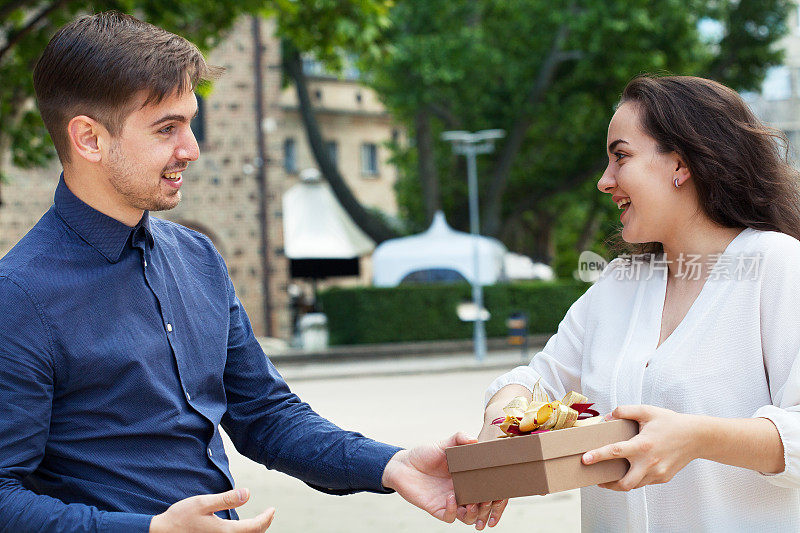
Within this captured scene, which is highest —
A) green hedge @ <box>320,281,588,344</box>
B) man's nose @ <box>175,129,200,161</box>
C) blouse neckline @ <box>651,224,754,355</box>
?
man's nose @ <box>175,129,200,161</box>

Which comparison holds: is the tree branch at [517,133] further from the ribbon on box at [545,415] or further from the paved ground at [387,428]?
the ribbon on box at [545,415]

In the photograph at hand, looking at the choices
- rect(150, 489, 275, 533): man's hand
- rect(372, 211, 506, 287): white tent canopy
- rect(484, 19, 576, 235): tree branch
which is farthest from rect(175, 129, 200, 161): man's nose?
rect(484, 19, 576, 235): tree branch

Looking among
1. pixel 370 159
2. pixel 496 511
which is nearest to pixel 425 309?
pixel 370 159

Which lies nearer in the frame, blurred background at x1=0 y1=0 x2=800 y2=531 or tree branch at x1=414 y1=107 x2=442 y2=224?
blurred background at x1=0 y1=0 x2=800 y2=531

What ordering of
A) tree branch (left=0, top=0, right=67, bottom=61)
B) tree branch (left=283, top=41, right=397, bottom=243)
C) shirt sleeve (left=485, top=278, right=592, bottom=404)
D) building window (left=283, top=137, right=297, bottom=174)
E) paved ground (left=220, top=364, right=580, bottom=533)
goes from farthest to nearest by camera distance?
1. building window (left=283, top=137, right=297, bottom=174)
2. tree branch (left=283, top=41, right=397, bottom=243)
3. tree branch (left=0, top=0, right=67, bottom=61)
4. paved ground (left=220, top=364, right=580, bottom=533)
5. shirt sleeve (left=485, top=278, right=592, bottom=404)

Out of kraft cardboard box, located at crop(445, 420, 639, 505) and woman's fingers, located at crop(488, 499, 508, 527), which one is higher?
kraft cardboard box, located at crop(445, 420, 639, 505)

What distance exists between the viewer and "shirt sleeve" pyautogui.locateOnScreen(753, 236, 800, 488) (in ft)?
7.09

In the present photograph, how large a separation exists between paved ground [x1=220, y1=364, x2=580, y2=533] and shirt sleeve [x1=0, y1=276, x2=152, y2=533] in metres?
5.15

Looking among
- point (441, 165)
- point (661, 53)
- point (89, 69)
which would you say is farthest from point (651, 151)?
point (441, 165)

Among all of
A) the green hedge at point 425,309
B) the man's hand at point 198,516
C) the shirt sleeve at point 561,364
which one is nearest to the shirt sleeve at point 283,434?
the shirt sleeve at point 561,364

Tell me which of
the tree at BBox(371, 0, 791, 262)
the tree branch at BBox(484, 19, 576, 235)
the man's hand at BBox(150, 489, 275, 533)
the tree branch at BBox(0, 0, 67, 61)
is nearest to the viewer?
the man's hand at BBox(150, 489, 275, 533)

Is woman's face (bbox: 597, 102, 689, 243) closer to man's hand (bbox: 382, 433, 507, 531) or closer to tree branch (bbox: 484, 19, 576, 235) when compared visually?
man's hand (bbox: 382, 433, 507, 531)

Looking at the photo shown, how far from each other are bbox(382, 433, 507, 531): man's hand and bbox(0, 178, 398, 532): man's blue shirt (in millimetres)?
58

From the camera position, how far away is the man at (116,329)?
1.92 meters
